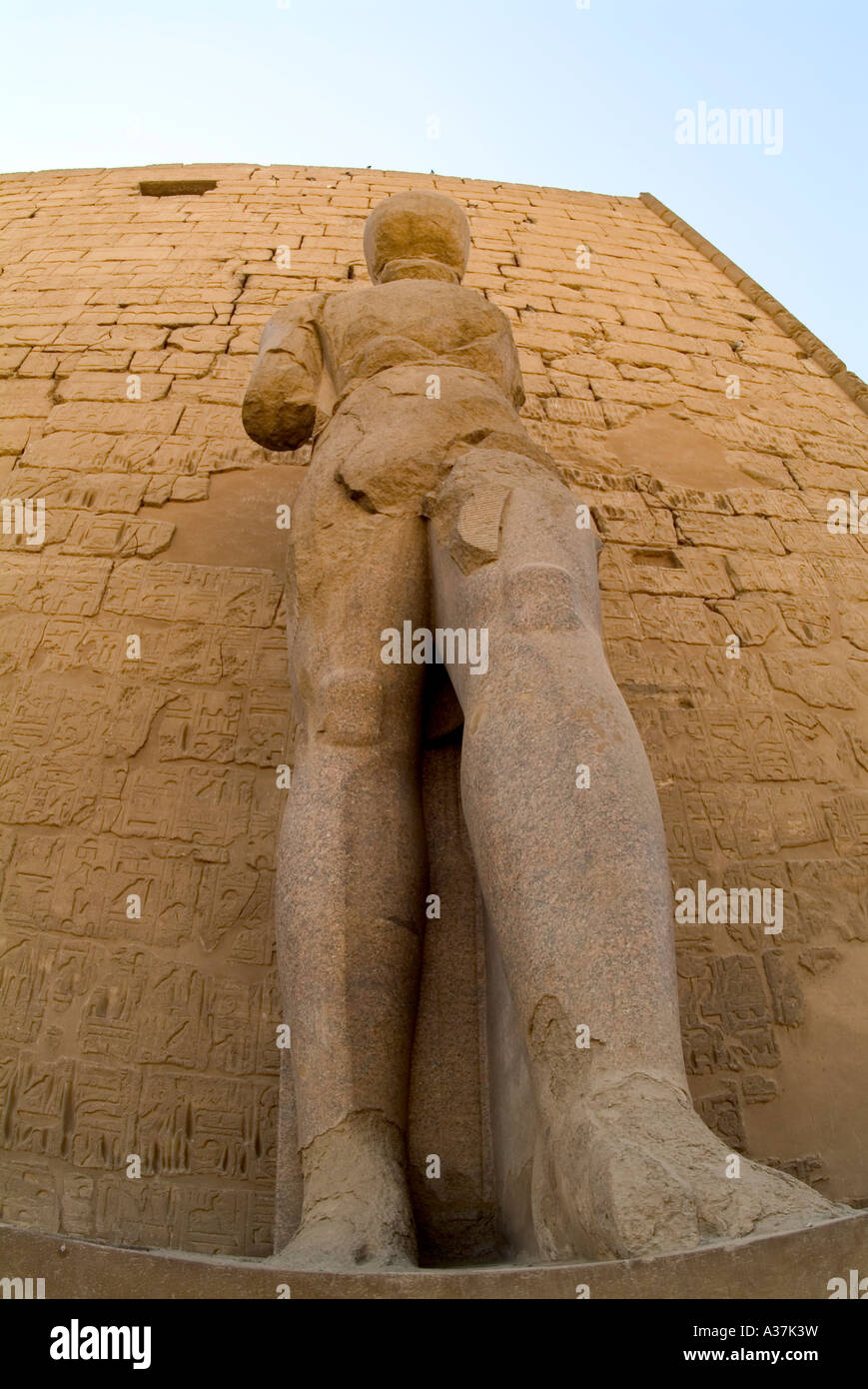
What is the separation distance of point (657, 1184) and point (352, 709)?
919 millimetres

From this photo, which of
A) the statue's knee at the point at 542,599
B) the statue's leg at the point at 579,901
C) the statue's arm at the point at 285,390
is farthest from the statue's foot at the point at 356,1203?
the statue's arm at the point at 285,390

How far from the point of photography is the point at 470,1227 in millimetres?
1681

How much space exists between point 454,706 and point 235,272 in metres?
3.59

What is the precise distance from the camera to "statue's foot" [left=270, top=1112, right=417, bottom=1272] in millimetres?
1331

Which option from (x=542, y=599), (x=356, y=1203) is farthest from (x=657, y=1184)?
(x=542, y=599)

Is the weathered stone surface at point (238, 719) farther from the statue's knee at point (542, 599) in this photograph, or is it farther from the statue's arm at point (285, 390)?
the statue's arm at point (285, 390)

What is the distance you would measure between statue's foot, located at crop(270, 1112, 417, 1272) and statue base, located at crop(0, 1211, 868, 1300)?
22 centimetres

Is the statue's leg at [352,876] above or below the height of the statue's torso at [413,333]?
below

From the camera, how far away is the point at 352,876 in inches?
66.4

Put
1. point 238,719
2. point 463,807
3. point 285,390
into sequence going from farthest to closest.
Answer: point 238,719 → point 285,390 → point 463,807

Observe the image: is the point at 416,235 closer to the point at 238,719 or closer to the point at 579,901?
the point at 238,719

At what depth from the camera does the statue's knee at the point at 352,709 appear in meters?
1.82

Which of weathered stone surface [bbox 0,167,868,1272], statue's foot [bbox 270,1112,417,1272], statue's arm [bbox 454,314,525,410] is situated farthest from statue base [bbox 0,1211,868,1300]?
statue's arm [bbox 454,314,525,410]

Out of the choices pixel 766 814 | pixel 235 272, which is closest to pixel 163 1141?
pixel 766 814
